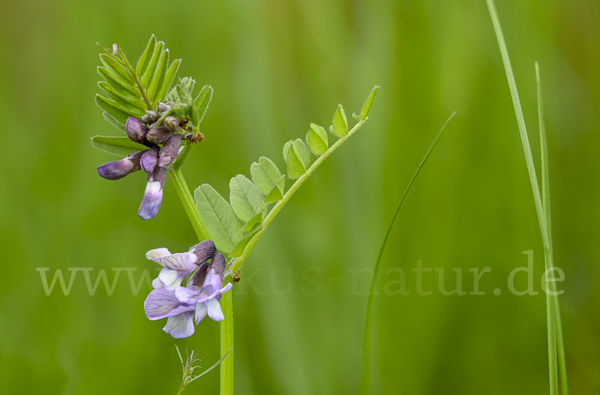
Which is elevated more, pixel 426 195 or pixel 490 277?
pixel 426 195

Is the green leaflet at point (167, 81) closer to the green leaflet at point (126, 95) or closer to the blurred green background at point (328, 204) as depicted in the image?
the green leaflet at point (126, 95)

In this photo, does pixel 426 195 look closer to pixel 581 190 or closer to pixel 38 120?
pixel 581 190

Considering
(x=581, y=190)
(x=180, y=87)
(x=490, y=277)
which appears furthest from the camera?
(x=581, y=190)

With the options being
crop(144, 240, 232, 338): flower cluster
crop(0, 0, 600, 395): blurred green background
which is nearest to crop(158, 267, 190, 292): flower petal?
crop(144, 240, 232, 338): flower cluster

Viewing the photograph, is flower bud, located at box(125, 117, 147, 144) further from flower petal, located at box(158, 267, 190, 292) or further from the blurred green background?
the blurred green background

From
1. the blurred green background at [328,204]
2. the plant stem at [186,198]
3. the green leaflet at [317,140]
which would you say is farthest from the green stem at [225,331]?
the blurred green background at [328,204]

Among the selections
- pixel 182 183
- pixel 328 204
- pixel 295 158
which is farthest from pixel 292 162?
pixel 328 204

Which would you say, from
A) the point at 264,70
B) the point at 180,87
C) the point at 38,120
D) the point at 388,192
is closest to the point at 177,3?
the point at 264,70
